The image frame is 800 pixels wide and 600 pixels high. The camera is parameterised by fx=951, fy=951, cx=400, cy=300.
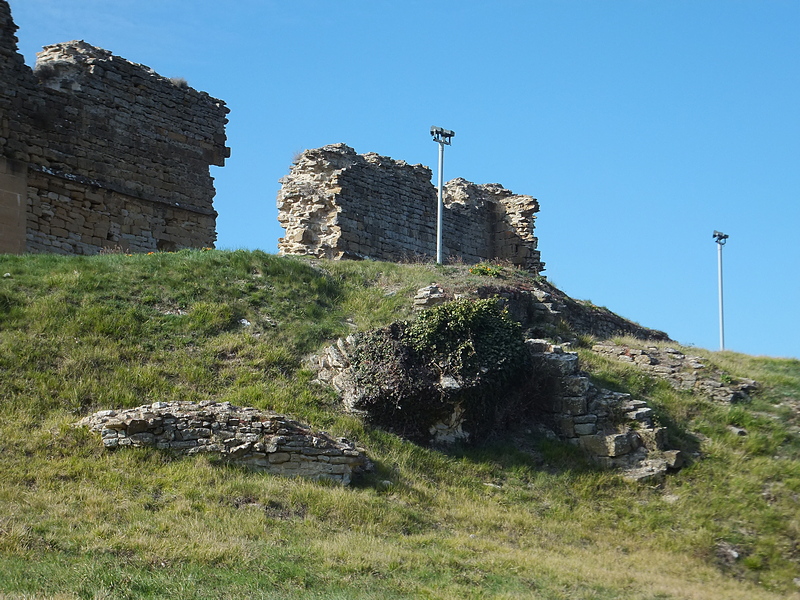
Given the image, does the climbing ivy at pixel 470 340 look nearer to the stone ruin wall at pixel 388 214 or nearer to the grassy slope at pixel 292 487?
the grassy slope at pixel 292 487

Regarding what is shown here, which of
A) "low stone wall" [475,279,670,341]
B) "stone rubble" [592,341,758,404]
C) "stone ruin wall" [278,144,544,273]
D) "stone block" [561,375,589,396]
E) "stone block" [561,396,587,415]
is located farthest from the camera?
"stone ruin wall" [278,144,544,273]

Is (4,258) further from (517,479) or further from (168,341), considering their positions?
(517,479)

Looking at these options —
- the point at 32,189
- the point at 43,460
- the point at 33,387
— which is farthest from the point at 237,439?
the point at 32,189

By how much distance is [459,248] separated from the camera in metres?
25.8

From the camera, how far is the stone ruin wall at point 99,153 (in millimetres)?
18703

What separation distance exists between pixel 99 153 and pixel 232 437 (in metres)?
10.5

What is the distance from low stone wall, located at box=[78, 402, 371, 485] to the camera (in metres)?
11.5

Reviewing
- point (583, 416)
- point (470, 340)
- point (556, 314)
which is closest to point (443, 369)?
point (470, 340)

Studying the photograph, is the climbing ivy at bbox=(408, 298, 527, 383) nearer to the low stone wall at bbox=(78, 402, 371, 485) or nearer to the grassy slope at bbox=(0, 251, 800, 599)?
the grassy slope at bbox=(0, 251, 800, 599)

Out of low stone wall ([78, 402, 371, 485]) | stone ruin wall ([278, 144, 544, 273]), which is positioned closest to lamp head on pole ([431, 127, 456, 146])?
stone ruin wall ([278, 144, 544, 273])

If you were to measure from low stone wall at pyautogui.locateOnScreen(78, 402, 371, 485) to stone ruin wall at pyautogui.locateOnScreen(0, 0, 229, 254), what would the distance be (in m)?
8.08

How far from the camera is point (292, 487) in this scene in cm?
1106

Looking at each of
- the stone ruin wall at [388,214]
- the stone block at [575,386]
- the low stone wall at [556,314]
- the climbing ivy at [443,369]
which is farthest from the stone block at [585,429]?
the stone ruin wall at [388,214]

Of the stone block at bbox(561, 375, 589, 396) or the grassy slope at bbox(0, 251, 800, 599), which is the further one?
the stone block at bbox(561, 375, 589, 396)
